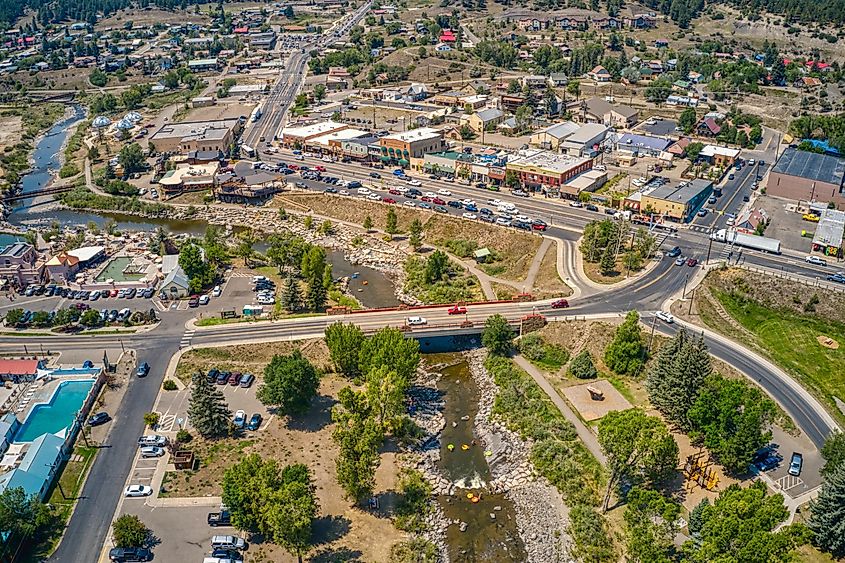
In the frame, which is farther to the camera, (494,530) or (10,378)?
(10,378)

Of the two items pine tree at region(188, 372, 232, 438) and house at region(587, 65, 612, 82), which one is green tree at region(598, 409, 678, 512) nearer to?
pine tree at region(188, 372, 232, 438)

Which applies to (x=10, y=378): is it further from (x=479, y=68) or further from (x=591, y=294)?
(x=479, y=68)

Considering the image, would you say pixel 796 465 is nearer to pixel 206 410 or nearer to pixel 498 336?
pixel 498 336

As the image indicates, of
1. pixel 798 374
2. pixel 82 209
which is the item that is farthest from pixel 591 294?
pixel 82 209

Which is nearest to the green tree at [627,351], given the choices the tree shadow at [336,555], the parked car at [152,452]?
the tree shadow at [336,555]

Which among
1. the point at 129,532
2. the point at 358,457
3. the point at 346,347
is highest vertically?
the point at 358,457

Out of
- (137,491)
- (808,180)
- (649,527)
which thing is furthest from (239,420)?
(808,180)

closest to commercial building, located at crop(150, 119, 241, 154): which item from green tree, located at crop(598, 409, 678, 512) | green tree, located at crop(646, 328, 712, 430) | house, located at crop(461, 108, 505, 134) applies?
house, located at crop(461, 108, 505, 134)
